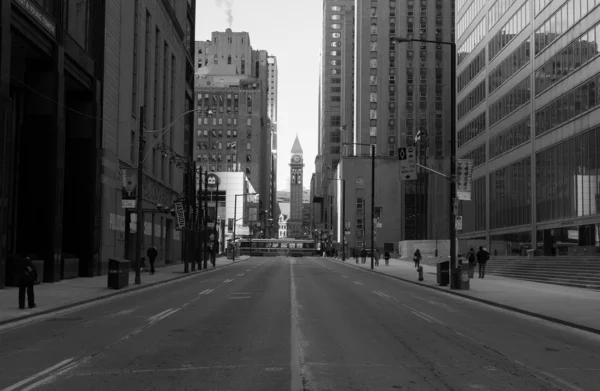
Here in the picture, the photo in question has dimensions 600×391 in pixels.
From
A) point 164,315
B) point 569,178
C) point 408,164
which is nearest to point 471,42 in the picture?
point 569,178

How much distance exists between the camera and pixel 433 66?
133m

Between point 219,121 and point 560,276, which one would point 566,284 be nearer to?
point 560,276

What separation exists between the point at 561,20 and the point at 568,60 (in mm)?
3606

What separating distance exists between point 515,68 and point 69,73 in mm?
42742

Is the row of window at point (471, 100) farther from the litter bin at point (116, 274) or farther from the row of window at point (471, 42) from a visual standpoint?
the litter bin at point (116, 274)

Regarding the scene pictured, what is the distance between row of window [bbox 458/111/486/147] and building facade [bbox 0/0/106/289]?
47148mm

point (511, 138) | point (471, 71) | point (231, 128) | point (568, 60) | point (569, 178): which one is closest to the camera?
point (569, 178)

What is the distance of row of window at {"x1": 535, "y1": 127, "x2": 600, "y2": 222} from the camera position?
4581 centimetres

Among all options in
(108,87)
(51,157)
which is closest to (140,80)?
(108,87)

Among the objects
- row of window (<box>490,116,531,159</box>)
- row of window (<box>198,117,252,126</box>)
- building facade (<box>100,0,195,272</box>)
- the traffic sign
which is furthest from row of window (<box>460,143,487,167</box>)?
row of window (<box>198,117,252,126</box>)

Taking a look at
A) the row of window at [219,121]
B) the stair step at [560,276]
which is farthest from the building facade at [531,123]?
the row of window at [219,121]

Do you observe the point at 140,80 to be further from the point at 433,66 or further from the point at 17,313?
the point at 433,66

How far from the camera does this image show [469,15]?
77.4 m

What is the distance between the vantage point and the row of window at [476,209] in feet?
240
